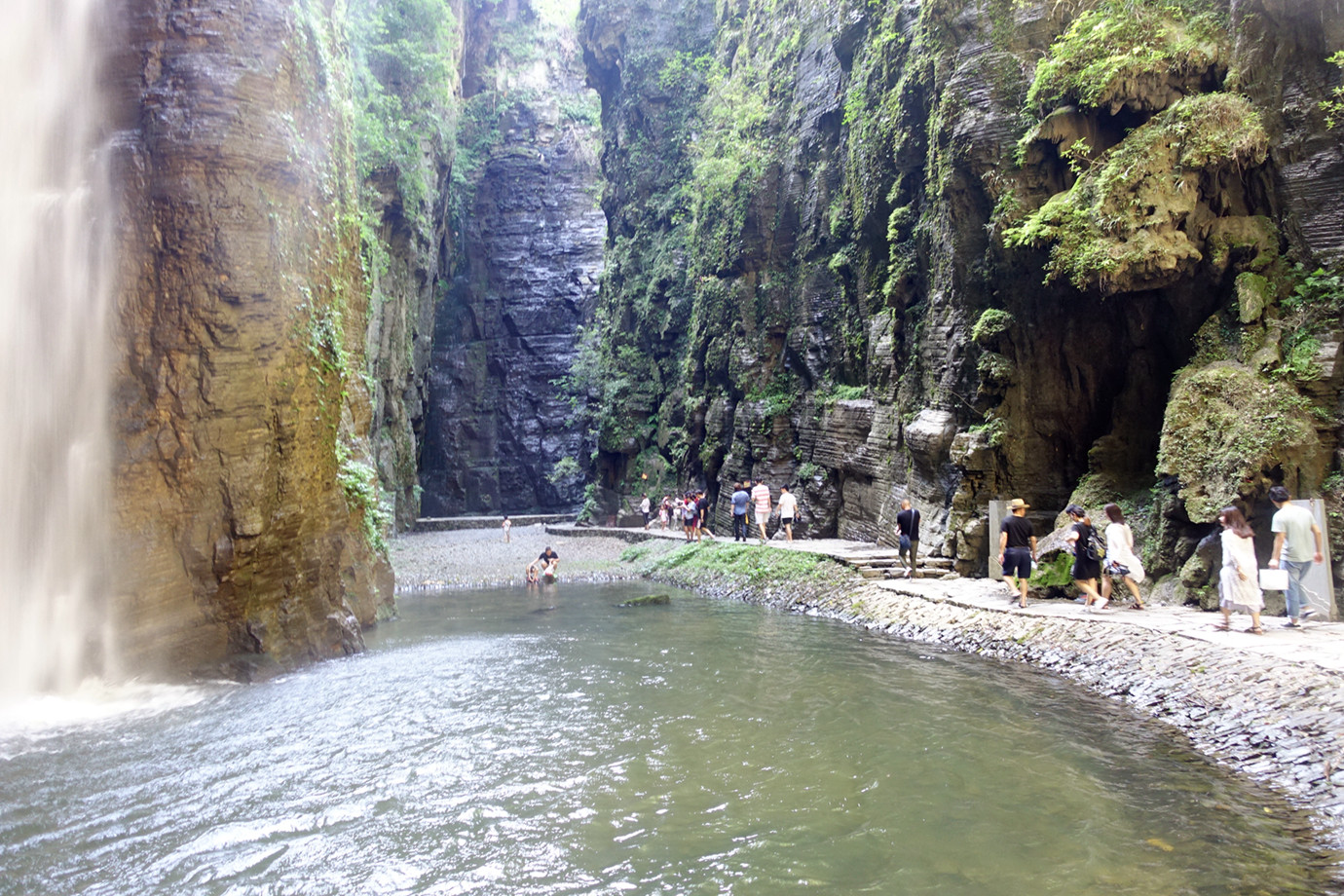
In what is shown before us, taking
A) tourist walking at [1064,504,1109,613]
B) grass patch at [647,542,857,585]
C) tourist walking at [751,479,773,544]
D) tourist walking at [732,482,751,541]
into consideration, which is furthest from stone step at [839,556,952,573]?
tourist walking at [732,482,751,541]

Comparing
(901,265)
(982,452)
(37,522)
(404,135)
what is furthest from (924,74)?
(404,135)

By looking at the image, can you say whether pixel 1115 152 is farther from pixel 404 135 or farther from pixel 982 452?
pixel 404 135

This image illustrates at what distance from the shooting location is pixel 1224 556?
9438mm

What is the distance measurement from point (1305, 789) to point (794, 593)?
1177cm

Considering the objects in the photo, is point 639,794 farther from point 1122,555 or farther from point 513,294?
point 513,294

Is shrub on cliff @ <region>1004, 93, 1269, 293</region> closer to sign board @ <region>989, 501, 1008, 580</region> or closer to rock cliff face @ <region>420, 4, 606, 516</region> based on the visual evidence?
sign board @ <region>989, 501, 1008, 580</region>

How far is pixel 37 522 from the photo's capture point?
968cm

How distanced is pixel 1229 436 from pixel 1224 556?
2.26 m

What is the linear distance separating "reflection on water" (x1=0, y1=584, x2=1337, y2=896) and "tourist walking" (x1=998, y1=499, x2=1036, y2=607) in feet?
6.62

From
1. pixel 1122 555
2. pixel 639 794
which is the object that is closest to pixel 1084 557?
pixel 1122 555

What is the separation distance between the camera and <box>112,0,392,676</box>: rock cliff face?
10.3 meters

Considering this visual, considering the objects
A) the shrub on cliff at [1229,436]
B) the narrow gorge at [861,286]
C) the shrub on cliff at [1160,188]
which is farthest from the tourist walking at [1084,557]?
the shrub on cliff at [1160,188]

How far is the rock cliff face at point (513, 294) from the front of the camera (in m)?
54.4

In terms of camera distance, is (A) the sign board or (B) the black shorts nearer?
(B) the black shorts
